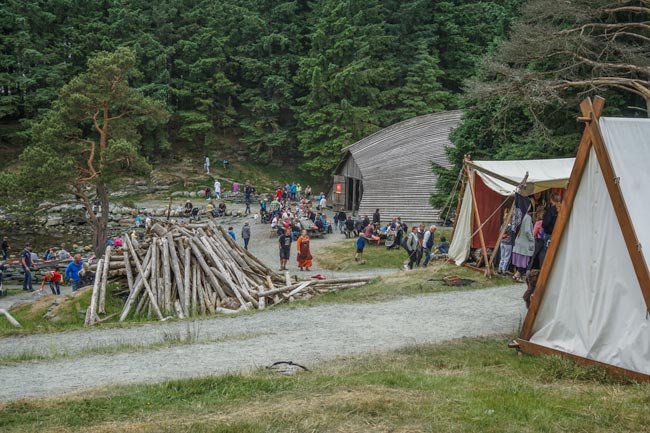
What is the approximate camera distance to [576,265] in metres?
8.34

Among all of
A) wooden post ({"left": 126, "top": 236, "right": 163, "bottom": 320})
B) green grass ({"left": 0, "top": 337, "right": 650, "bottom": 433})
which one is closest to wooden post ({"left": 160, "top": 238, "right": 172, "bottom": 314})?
wooden post ({"left": 126, "top": 236, "right": 163, "bottom": 320})

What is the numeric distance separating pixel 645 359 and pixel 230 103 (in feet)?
171

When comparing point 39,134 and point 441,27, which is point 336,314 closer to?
point 39,134

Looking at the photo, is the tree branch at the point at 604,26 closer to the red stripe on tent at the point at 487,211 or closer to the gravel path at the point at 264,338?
the red stripe on tent at the point at 487,211

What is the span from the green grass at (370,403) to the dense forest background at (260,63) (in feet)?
135

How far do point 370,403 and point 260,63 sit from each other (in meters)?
51.0

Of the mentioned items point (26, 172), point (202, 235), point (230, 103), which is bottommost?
point (202, 235)

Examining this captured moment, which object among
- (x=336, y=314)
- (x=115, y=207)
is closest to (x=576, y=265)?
(x=336, y=314)

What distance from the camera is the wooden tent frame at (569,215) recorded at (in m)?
7.43

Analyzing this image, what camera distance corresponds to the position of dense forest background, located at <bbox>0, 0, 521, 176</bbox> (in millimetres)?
50031

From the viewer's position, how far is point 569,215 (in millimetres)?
8508

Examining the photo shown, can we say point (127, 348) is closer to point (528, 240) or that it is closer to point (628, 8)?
point (528, 240)

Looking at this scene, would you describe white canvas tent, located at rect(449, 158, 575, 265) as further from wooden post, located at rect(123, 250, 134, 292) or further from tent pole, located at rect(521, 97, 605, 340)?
wooden post, located at rect(123, 250, 134, 292)

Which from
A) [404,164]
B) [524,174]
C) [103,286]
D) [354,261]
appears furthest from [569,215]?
[404,164]
